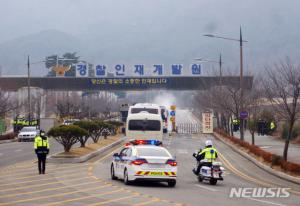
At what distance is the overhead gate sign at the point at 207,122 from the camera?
77562 mm

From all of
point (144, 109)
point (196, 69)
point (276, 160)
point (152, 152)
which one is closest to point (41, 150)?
point (152, 152)

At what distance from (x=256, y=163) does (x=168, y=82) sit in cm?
4679

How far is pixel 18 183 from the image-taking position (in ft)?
79.0

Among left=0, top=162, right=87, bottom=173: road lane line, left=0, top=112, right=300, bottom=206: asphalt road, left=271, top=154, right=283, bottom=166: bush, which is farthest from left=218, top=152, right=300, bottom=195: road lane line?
left=0, top=162, right=87, bottom=173: road lane line

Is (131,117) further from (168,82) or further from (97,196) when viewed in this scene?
(168,82)

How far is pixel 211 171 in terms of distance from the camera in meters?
24.6

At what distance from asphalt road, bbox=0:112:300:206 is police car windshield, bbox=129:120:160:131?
11.9 metres

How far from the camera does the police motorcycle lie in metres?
24.6

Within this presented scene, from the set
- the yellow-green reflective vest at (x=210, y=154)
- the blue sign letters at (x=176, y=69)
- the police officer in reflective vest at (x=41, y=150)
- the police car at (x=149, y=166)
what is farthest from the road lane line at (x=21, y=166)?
the blue sign letters at (x=176, y=69)

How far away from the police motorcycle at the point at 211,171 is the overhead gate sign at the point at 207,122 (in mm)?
52257

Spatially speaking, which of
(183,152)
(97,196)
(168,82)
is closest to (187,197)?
(97,196)

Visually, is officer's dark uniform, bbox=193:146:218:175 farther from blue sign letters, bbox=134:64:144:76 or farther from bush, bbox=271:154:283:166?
blue sign letters, bbox=134:64:144:76

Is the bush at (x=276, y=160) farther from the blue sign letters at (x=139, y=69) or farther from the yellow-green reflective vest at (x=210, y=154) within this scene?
the blue sign letters at (x=139, y=69)

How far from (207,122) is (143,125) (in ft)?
111
